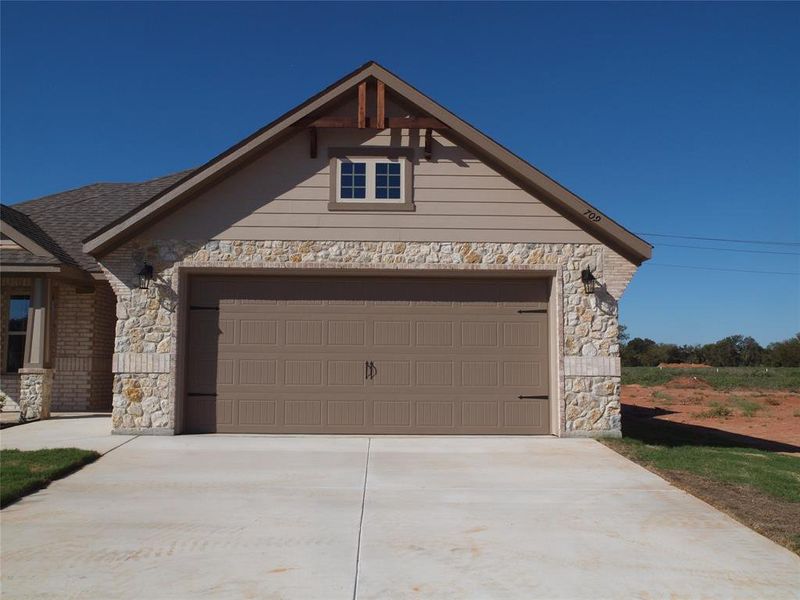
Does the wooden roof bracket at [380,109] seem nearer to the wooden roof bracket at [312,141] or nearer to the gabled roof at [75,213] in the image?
the wooden roof bracket at [312,141]

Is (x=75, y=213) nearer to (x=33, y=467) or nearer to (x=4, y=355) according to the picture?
(x=4, y=355)

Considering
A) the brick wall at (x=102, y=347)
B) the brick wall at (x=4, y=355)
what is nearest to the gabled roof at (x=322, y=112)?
the brick wall at (x=102, y=347)

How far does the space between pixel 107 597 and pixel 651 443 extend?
9.15 meters

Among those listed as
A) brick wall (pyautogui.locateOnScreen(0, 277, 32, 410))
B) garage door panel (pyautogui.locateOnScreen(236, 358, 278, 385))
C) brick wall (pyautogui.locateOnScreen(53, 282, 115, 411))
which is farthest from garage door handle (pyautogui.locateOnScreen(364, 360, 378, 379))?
brick wall (pyautogui.locateOnScreen(0, 277, 32, 410))

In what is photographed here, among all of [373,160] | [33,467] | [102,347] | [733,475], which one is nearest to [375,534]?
[33,467]

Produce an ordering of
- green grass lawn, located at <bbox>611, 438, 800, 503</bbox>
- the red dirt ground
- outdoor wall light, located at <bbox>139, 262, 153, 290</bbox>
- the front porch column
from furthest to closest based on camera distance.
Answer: the red dirt ground, the front porch column, outdoor wall light, located at <bbox>139, 262, 153, 290</bbox>, green grass lawn, located at <bbox>611, 438, 800, 503</bbox>

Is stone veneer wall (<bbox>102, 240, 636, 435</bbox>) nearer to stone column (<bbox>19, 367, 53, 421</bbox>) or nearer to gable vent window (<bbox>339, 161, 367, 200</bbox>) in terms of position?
gable vent window (<bbox>339, 161, 367, 200</bbox>)

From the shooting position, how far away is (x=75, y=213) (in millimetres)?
17156

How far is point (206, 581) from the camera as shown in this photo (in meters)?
4.94

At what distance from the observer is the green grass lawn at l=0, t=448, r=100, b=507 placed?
286 inches

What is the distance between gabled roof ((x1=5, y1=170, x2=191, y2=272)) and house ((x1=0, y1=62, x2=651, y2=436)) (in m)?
3.32

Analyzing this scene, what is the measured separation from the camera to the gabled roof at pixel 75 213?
46.3ft

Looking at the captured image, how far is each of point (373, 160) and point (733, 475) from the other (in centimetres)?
720

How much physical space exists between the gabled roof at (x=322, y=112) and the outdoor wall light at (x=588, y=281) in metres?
0.65
